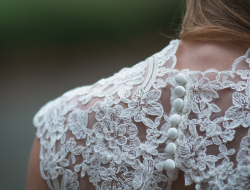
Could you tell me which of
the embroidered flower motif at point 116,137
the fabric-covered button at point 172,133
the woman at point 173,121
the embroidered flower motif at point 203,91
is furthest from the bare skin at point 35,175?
the embroidered flower motif at point 203,91

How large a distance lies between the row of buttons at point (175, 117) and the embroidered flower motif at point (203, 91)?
0.03 meters

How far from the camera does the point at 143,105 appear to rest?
0.88m

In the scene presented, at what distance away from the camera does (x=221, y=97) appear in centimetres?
79

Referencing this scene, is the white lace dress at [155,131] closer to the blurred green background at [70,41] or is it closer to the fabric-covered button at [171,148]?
the fabric-covered button at [171,148]

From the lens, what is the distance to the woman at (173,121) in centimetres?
76

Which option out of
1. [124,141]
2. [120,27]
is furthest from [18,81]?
[124,141]

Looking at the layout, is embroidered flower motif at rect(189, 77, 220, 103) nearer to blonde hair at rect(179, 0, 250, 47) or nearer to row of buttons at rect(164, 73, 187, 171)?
row of buttons at rect(164, 73, 187, 171)

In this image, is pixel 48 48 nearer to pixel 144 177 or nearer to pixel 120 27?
pixel 120 27

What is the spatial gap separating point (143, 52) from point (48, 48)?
6.19 ft

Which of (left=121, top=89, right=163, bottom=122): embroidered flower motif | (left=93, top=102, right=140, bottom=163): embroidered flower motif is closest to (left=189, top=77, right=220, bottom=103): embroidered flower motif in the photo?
(left=121, top=89, right=163, bottom=122): embroidered flower motif

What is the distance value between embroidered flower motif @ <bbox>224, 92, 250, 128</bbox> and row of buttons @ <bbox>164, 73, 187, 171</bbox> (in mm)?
133

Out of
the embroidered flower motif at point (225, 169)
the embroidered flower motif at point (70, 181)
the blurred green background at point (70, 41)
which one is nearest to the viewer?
the embroidered flower motif at point (225, 169)

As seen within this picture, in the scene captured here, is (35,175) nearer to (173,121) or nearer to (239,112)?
(173,121)

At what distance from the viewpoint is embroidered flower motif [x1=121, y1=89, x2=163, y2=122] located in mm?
859
